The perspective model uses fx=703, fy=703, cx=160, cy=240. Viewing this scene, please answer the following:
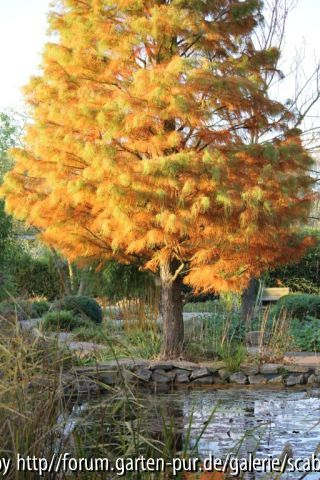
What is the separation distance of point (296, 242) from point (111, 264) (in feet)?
17.3

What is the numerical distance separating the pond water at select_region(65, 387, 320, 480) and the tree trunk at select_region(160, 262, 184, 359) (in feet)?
3.00

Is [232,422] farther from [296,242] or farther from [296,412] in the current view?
[296,242]

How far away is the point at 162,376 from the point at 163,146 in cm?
269

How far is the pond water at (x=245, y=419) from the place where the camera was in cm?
480

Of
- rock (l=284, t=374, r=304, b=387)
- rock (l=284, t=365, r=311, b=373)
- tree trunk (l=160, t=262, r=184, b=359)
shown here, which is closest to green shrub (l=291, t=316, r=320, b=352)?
rock (l=284, t=365, r=311, b=373)

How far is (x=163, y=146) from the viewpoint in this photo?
739cm

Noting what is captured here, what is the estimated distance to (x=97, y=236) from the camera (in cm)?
827

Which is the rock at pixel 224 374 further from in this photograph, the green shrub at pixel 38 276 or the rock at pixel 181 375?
the green shrub at pixel 38 276

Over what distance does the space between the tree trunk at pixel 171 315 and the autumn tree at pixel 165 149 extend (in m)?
0.02

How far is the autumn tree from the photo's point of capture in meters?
7.23

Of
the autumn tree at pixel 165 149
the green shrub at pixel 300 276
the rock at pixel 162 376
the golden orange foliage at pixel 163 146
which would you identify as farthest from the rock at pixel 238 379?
the green shrub at pixel 300 276

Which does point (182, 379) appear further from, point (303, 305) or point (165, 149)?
point (303, 305)

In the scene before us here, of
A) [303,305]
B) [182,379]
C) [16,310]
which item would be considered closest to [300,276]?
[303,305]

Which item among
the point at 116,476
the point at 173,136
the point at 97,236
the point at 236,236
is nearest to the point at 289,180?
the point at 236,236
